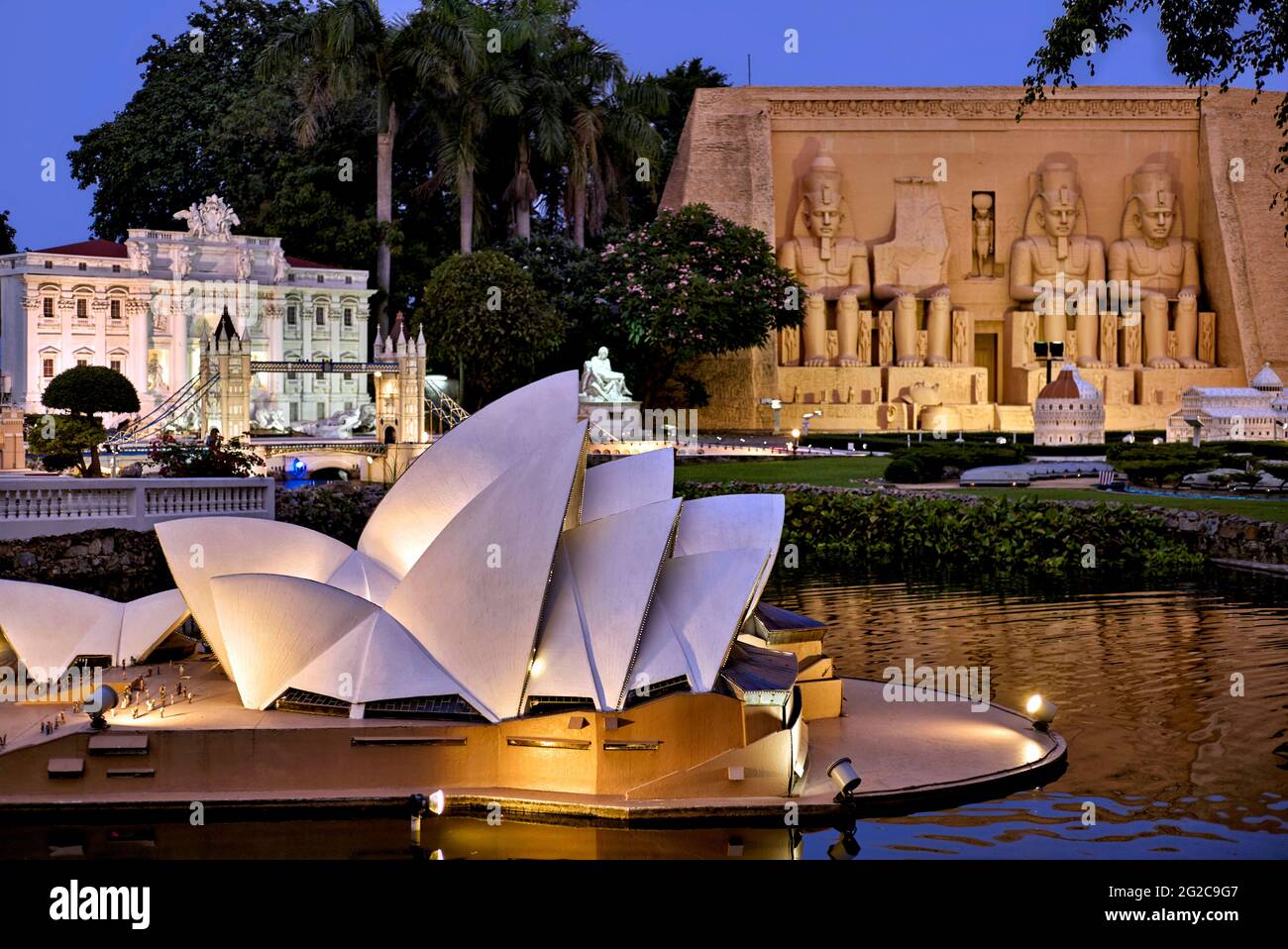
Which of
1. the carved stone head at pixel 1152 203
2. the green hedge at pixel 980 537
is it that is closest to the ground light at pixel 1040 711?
the green hedge at pixel 980 537

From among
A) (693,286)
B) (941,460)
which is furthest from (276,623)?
(693,286)

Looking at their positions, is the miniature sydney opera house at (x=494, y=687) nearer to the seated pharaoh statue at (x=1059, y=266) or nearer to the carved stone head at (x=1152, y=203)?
the seated pharaoh statue at (x=1059, y=266)

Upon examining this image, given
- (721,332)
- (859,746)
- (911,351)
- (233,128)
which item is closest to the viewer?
(859,746)

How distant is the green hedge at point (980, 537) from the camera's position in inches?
953

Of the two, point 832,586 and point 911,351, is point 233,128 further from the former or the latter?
point 832,586

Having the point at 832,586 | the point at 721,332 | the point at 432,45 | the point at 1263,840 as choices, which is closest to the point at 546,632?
the point at 1263,840

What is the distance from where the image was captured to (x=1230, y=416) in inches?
1665

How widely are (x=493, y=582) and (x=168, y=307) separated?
42.6 m

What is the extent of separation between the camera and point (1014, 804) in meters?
10.5

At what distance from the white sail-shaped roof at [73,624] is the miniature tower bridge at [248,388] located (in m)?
22.2

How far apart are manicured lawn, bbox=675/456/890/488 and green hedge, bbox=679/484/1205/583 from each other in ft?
11.3

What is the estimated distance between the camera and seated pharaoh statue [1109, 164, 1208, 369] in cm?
5519

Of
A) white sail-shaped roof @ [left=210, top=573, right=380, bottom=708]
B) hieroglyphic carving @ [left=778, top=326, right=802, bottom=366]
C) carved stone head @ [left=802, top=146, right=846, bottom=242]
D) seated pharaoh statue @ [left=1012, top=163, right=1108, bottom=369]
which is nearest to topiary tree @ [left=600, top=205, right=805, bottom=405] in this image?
hieroglyphic carving @ [left=778, top=326, right=802, bottom=366]

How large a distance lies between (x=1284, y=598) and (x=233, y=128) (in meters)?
46.8
